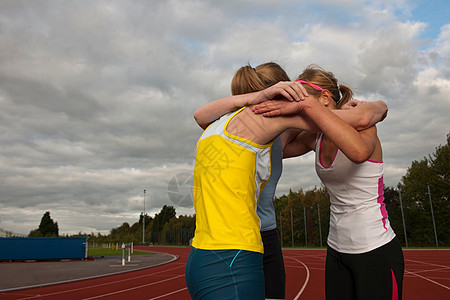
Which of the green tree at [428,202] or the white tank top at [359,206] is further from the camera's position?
the green tree at [428,202]

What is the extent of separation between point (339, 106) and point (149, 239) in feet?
291

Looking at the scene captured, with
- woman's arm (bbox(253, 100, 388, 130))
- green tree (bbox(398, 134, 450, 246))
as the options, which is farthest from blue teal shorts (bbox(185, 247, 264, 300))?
green tree (bbox(398, 134, 450, 246))

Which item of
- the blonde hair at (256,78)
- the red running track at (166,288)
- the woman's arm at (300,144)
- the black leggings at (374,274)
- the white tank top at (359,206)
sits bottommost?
the red running track at (166,288)

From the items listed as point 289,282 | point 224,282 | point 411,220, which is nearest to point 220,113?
point 224,282

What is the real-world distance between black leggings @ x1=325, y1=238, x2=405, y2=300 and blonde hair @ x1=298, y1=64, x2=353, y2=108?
3.12 ft

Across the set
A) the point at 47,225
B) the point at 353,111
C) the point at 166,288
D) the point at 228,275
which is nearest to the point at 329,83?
the point at 353,111

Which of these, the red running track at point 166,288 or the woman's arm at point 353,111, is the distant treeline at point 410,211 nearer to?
the red running track at point 166,288

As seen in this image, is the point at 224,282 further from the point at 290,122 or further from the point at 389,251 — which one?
the point at 389,251

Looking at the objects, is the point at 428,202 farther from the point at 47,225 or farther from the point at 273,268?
the point at 47,225

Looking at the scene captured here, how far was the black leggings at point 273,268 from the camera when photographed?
2.06 metres

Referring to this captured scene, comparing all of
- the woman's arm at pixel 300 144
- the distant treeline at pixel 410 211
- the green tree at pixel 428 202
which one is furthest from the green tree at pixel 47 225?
the woman's arm at pixel 300 144

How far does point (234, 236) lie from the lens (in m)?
1.35

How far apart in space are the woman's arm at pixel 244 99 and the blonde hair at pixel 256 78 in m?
0.13

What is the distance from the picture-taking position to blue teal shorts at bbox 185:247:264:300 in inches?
50.4
